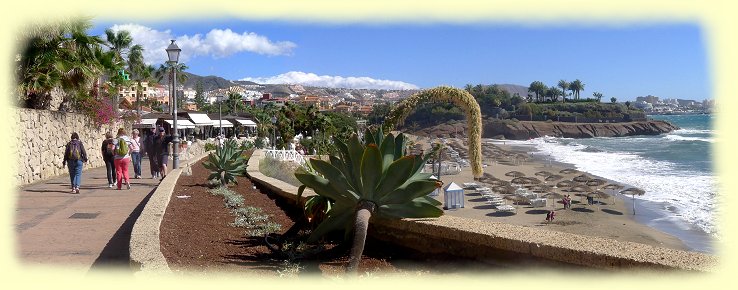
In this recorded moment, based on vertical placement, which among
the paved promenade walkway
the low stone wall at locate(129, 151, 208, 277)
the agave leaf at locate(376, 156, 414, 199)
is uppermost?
the agave leaf at locate(376, 156, 414, 199)

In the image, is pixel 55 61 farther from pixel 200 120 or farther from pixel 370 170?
pixel 200 120

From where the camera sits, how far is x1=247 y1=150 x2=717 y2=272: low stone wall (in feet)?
12.8

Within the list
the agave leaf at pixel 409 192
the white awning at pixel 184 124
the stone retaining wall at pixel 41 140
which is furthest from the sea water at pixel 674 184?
the white awning at pixel 184 124

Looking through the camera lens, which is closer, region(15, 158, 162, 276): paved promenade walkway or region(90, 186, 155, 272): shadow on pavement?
region(90, 186, 155, 272): shadow on pavement

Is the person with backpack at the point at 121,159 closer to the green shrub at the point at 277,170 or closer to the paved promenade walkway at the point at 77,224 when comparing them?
the paved promenade walkway at the point at 77,224

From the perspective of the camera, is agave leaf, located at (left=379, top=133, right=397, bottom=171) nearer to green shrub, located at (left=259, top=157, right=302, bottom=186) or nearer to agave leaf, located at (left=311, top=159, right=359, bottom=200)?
agave leaf, located at (left=311, top=159, right=359, bottom=200)

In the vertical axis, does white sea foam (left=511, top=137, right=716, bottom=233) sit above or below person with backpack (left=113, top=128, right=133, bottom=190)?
below

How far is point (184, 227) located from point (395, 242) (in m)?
2.41

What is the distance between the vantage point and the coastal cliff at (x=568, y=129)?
112 m

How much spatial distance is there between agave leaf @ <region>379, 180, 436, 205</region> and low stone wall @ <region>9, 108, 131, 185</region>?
9.96 m

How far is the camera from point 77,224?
820 centimetres

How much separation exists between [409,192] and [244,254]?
1534 mm

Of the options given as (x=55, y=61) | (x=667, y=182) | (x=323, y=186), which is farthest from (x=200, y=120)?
(x=323, y=186)

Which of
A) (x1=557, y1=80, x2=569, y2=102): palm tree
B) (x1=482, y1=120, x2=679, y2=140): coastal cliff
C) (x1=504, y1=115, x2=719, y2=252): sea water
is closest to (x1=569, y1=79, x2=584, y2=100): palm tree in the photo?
(x1=557, y1=80, x2=569, y2=102): palm tree
